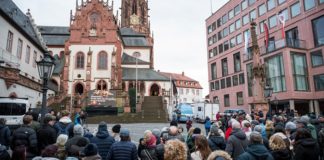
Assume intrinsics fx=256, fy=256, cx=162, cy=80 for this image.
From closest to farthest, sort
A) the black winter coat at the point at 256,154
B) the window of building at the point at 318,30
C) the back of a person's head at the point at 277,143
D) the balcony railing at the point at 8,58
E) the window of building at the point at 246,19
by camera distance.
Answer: the black winter coat at the point at 256,154, the back of a person's head at the point at 277,143, the balcony railing at the point at 8,58, the window of building at the point at 318,30, the window of building at the point at 246,19

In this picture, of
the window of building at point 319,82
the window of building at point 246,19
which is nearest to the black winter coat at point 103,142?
the window of building at point 319,82

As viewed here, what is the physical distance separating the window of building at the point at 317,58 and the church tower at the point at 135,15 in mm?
52119

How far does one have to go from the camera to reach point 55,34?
197 ft

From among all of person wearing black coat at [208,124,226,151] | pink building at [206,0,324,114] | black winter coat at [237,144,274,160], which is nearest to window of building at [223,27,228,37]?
pink building at [206,0,324,114]

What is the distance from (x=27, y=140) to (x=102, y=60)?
44579 mm

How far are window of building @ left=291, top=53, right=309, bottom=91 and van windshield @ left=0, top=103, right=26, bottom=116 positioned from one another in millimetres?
29871

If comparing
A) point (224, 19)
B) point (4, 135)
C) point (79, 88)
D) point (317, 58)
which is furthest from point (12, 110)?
point (224, 19)

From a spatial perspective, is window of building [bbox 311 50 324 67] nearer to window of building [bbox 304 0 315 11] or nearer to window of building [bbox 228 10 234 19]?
window of building [bbox 304 0 315 11]

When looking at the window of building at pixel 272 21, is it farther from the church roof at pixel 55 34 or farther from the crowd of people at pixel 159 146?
the church roof at pixel 55 34

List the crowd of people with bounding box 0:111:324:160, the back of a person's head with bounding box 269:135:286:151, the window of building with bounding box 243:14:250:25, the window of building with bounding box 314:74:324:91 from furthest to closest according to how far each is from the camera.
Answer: the window of building with bounding box 243:14:250:25
the window of building with bounding box 314:74:324:91
the back of a person's head with bounding box 269:135:286:151
the crowd of people with bounding box 0:111:324:160

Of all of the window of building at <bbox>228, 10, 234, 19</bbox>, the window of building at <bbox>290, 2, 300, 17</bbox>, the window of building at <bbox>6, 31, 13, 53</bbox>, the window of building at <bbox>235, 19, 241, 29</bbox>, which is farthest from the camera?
the window of building at <bbox>228, 10, 234, 19</bbox>

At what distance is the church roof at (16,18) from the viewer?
1028 inches

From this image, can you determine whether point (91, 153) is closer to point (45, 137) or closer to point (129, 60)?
point (45, 137)

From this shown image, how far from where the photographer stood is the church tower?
77875mm
